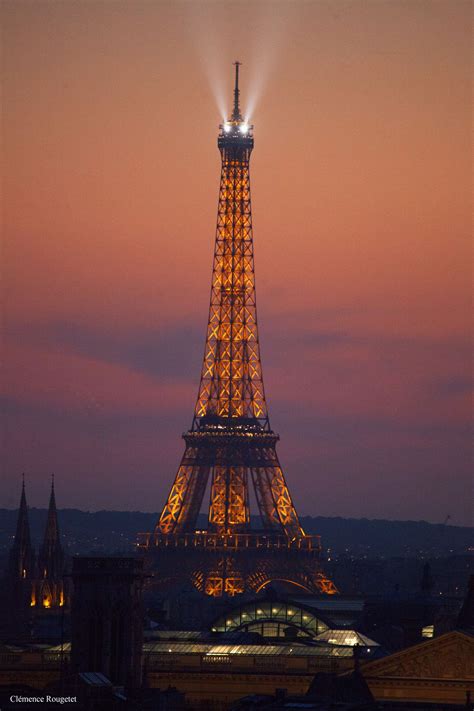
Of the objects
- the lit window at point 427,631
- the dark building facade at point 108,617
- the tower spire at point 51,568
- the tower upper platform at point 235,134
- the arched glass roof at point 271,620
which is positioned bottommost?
the dark building facade at point 108,617

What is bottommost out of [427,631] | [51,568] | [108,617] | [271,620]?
[108,617]

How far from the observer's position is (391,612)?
12825 centimetres

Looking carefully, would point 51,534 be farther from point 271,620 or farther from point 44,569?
point 271,620

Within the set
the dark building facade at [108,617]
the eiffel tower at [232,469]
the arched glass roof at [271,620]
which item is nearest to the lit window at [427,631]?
the arched glass roof at [271,620]

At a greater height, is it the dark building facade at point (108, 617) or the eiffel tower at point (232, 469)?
the eiffel tower at point (232, 469)

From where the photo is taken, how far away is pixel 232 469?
19062cm

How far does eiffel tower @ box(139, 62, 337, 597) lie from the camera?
189 metres

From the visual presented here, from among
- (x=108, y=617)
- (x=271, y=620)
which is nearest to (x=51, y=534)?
(x=271, y=620)

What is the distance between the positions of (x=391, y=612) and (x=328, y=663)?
26779mm

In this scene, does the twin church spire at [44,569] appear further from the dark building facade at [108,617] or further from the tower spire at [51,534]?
the dark building facade at [108,617]

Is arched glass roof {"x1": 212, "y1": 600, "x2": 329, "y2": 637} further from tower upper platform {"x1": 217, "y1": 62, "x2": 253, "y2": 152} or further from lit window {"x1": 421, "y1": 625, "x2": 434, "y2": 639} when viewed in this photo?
tower upper platform {"x1": 217, "y1": 62, "x2": 253, "y2": 152}

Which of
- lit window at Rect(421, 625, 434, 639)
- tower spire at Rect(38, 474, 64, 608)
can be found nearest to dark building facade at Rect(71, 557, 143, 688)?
lit window at Rect(421, 625, 434, 639)

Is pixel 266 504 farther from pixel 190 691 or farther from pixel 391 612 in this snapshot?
pixel 190 691

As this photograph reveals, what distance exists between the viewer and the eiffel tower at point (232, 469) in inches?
7451
